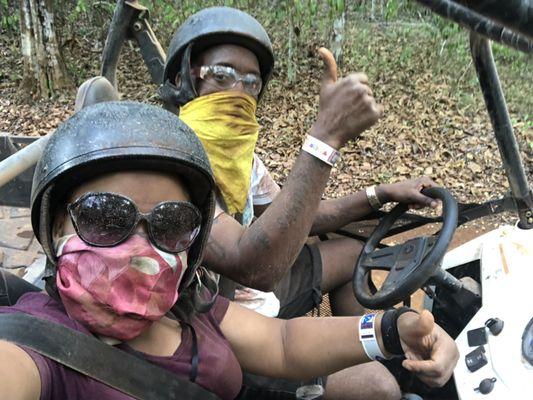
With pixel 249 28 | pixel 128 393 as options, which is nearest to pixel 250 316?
pixel 128 393

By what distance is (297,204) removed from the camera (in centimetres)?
180

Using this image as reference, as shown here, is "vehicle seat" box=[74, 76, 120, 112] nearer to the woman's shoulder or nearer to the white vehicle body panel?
the woman's shoulder

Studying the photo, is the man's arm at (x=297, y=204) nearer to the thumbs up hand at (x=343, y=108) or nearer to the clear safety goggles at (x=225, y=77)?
the thumbs up hand at (x=343, y=108)

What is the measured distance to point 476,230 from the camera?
4797 mm

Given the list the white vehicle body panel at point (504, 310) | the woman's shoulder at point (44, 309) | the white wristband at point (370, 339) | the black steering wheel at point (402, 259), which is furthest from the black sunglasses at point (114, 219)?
the white vehicle body panel at point (504, 310)

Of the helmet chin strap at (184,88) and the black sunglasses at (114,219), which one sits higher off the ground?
the helmet chin strap at (184,88)

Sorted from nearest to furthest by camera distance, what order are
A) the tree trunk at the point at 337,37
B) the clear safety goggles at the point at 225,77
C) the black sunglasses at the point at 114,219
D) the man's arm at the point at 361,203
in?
the black sunglasses at the point at 114,219 → the clear safety goggles at the point at 225,77 → the man's arm at the point at 361,203 → the tree trunk at the point at 337,37

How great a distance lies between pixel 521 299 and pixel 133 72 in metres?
8.18

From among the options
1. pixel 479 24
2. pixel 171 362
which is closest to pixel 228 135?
pixel 171 362

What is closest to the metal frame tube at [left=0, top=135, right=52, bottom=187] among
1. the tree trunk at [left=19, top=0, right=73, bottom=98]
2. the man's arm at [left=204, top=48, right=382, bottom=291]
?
the man's arm at [left=204, top=48, right=382, bottom=291]

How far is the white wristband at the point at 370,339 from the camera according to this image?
154 centimetres

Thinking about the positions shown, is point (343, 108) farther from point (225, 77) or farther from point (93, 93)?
point (93, 93)

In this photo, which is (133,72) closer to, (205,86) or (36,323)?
(205,86)

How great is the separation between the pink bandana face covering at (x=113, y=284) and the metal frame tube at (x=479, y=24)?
0.93 metres
